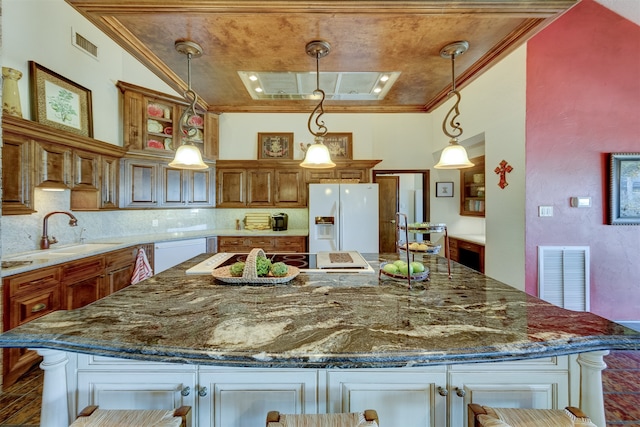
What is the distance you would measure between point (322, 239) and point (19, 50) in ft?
12.3

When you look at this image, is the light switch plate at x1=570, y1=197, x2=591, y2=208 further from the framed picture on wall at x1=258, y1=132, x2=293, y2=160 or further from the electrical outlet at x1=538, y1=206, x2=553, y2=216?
the framed picture on wall at x1=258, y1=132, x2=293, y2=160

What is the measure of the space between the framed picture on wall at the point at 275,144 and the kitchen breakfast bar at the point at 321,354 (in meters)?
3.74

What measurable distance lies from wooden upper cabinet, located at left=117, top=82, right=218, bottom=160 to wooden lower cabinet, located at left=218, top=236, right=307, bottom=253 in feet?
4.95

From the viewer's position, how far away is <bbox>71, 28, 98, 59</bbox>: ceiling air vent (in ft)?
10.6

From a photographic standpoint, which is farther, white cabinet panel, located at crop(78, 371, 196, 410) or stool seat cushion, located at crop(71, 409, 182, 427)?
white cabinet panel, located at crop(78, 371, 196, 410)

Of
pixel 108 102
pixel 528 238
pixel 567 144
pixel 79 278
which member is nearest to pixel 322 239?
pixel 528 238

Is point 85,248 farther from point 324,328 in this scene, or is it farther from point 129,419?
point 324,328

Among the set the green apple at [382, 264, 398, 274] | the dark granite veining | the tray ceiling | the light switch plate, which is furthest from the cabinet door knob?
the light switch plate

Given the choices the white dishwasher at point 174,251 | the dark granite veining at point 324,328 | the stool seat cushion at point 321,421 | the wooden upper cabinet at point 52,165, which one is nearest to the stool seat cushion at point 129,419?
the dark granite veining at point 324,328

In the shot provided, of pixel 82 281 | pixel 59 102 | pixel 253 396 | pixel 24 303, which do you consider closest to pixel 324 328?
pixel 253 396

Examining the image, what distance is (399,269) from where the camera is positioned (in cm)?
159

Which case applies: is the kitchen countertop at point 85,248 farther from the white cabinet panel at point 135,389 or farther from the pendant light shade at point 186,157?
the white cabinet panel at point 135,389

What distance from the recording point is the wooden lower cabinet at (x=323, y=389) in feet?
3.75

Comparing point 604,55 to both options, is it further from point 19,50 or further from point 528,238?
point 19,50
